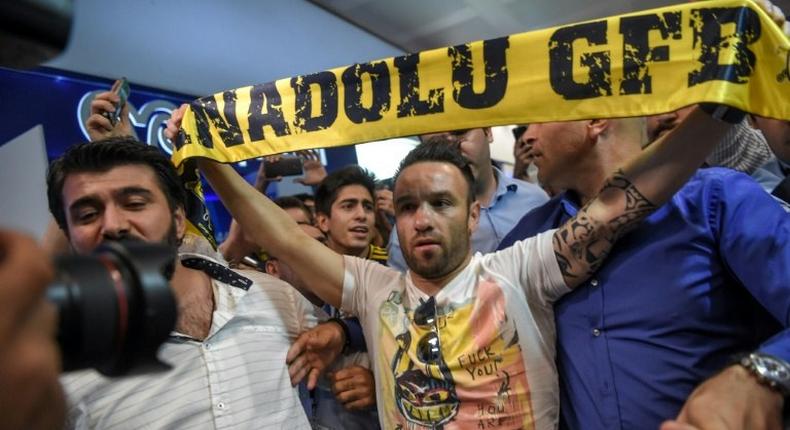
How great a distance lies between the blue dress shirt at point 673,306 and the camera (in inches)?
38.7

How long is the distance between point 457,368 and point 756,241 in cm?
60

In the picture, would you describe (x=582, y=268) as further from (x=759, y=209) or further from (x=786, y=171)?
(x=786, y=171)

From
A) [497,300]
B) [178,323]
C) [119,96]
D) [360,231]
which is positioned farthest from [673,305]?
[119,96]

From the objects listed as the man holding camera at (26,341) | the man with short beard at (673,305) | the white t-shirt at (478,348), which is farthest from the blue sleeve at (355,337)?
the man holding camera at (26,341)

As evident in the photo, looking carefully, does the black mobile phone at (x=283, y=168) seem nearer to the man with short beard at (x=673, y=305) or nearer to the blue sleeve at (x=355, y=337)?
the blue sleeve at (x=355, y=337)

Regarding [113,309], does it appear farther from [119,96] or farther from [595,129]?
[119,96]

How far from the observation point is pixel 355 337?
1332mm

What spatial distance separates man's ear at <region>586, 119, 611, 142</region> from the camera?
48.2 inches

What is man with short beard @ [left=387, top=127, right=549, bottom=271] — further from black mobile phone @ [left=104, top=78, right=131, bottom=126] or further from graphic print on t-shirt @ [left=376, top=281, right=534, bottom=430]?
black mobile phone @ [left=104, top=78, right=131, bottom=126]

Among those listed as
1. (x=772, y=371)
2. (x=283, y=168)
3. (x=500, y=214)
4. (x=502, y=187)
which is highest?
(x=283, y=168)

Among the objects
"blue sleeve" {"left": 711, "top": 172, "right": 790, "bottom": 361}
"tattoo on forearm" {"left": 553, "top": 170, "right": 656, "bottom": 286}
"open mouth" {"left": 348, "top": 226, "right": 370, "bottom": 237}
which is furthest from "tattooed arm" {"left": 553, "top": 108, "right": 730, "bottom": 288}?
"open mouth" {"left": 348, "top": 226, "right": 370, "bottom": 237}

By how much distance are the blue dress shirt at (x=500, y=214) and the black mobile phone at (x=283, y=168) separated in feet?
2.07

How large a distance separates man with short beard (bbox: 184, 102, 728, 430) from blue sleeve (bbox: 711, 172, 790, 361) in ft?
0.41

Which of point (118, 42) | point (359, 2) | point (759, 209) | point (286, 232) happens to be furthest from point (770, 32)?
point (359, 2)
